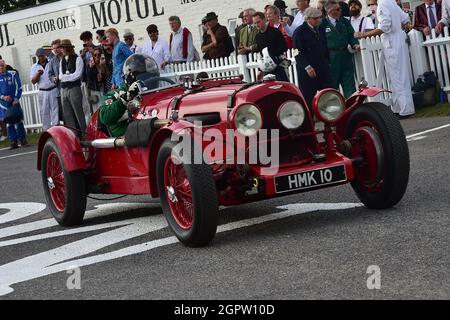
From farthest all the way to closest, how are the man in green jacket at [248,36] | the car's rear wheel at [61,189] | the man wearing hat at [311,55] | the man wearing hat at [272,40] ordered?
1. the man in green jacket at [248,36]
2. the man wearing hat at [272,40]
3. the man wearing hat at [311,55]
4. the car's rear wheel at [61,189]

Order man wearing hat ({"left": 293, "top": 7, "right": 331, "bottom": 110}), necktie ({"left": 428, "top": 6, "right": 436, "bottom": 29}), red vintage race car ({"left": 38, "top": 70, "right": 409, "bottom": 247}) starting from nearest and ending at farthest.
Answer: red vintage race car ({"left": 38, "top": 70, "right": 409, "bottom": 247}) < man wearing hat ({"left": 293, "top": 7, "right": 331, "bottom": 110}) < necktie ({"left": 428, "top": 6, "right": 436, "bottom": 29})

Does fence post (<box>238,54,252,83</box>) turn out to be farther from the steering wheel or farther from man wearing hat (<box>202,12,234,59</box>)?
the steering wheel

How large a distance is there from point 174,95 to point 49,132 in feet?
4.71

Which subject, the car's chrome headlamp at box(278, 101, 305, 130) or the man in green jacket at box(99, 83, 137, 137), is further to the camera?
the man in green jacket at box(99, 83, 137, 137)

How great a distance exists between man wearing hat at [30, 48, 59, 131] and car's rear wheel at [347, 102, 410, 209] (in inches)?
537

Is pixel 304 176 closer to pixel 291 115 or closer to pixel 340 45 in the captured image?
pixel 291 115

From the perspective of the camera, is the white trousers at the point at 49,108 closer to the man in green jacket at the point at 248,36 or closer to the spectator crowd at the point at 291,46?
the spectator crowd at the point at 291,46

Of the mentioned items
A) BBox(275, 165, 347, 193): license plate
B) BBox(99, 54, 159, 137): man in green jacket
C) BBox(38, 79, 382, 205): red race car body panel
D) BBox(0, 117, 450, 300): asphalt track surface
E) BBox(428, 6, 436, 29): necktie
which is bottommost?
BBox(0, 117, 450, 300): asphalt track surface

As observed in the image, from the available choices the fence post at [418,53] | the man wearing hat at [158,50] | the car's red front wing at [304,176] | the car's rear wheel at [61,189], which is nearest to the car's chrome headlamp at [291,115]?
the car's red front wing at [304,176]

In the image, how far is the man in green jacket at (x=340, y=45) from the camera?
52.5 ft

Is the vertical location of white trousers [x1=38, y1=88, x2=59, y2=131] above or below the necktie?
below

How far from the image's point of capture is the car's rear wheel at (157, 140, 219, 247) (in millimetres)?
7379

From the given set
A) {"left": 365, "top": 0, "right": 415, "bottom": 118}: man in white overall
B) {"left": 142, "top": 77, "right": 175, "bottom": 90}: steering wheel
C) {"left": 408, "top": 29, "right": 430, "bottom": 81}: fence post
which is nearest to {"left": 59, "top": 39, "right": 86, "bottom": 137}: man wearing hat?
{"left": 365, "top": 0, "right": 415, "bottom": 118}: man in white overall

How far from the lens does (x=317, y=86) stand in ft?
48.9
